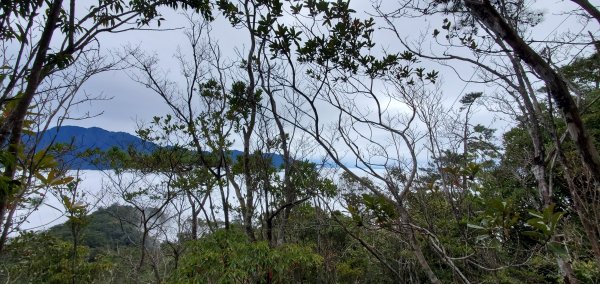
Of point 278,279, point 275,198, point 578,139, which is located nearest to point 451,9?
point 578,139

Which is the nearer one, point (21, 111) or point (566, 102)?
point (566, 102)

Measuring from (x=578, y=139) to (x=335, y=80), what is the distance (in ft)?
5.94

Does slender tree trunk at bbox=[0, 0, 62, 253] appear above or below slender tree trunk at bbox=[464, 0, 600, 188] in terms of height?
above

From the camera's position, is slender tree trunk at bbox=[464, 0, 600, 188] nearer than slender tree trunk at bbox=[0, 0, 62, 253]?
Yes

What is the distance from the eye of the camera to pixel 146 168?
6.50 m

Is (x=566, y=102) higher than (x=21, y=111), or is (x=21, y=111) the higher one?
(x=21, y=111)

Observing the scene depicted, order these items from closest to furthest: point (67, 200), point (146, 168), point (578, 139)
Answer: point (578, 139)
point (67, 200)
point (146, 168)

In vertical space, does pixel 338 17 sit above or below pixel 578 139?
above

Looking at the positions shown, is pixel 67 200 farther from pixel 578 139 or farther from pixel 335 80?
pixel 578 139

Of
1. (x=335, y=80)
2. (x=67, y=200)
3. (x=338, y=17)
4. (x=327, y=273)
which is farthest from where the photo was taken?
(x=327, y=273)

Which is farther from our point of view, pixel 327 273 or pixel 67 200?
pixel 327 273

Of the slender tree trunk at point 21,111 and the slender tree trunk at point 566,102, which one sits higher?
the slender tree trunk at point 21,111

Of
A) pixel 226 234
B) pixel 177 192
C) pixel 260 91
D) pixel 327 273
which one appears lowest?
pixel 327 273

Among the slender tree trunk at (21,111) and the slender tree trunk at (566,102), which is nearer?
the slender tree trunk at (566,102)
